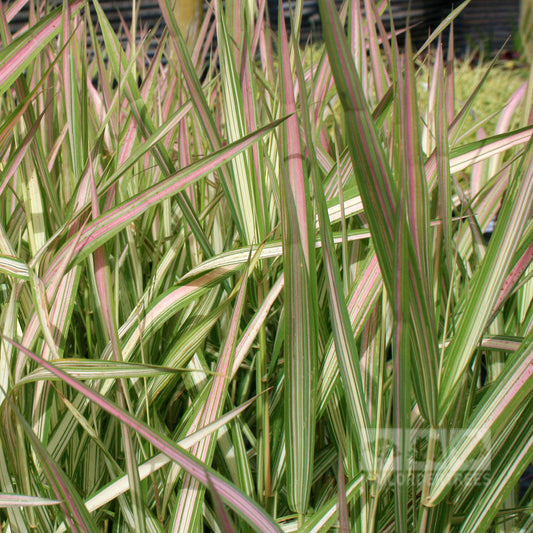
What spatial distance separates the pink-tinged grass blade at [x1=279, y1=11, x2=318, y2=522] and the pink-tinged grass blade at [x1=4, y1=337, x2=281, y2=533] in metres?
0.04

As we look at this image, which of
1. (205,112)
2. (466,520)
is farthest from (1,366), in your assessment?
(466,520)

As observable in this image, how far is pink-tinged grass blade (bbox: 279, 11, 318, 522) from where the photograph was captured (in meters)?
0.32

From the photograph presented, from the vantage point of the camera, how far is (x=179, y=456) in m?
0.29

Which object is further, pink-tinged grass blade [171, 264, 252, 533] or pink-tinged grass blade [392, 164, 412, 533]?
pink-tinged grass blade [171, 264, 252, 533]

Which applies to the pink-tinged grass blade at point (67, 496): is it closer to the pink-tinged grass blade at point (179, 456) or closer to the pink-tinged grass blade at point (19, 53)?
the pink-tinged grass blade at point (179, 456)

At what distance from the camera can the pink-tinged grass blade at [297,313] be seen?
0.32 m

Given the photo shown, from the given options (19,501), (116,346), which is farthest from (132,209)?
(19,501)

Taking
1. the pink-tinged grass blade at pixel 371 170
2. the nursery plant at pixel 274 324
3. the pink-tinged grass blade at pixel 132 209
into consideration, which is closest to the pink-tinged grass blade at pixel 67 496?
the nursery plant at pixel 274 324

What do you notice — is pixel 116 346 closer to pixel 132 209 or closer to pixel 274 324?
pixel 132 209

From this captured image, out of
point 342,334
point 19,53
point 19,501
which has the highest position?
point 19,53

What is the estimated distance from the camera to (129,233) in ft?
1.55

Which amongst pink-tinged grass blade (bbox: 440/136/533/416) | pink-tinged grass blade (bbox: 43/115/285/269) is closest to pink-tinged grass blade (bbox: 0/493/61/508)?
pink-tinged grass blade (bbox: 43/115/285/269)

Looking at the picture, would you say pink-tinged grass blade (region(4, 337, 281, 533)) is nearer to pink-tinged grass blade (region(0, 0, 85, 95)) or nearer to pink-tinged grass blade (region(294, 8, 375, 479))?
pink-tinged grass blade (region(294, 8, 375, 479))

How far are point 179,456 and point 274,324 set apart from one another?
0.97ft
